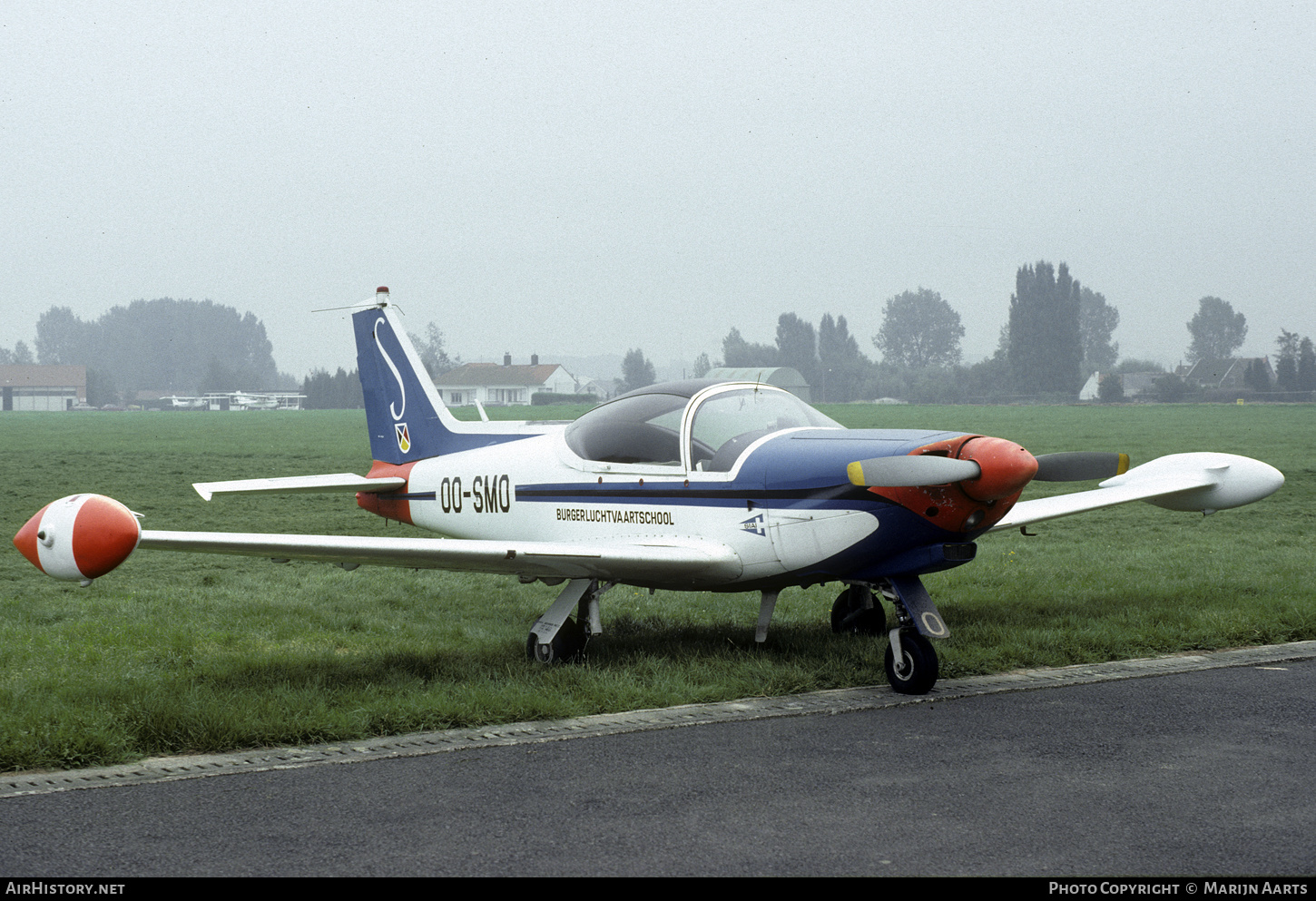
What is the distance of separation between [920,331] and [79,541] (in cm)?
18501

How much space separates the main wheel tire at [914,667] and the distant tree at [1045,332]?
127389 mm

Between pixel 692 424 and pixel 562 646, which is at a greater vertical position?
pixel 692 424

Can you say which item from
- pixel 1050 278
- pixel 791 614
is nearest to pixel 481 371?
pixel 1050 278

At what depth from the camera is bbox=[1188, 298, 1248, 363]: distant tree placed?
189000mm

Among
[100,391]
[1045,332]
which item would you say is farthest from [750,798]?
[100,391]

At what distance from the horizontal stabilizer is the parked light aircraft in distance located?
0.14 ft

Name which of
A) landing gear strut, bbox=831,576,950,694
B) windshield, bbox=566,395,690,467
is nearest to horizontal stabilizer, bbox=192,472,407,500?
windshield, bbox=566,395,690,467

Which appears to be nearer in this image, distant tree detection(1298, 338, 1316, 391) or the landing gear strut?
the landing gear strut

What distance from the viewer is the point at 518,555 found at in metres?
6.94

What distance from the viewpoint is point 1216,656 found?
25.5ft

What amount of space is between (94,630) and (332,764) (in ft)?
13.2

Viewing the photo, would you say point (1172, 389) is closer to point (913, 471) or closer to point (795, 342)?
point (795, 342)

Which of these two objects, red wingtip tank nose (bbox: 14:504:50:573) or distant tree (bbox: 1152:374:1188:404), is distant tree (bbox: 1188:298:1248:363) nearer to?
distant tree (bbox: 1152:374:1188:404)
